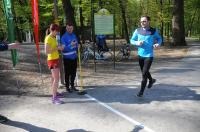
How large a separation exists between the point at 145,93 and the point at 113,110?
6.17 feet

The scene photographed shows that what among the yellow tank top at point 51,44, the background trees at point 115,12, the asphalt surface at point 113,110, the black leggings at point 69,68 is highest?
the background trees at point 115,12

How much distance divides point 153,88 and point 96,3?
23.4m

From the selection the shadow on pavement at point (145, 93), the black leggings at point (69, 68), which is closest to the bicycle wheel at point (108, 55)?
the shadow on pavement at point (145, 93)

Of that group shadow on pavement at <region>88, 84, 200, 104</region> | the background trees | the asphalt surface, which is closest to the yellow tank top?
the asphalt surface

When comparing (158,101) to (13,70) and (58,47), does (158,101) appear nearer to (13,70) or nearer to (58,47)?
(58,47)

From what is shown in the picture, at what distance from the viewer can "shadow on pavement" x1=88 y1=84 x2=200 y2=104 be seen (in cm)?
920

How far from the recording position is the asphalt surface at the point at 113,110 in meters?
7.04

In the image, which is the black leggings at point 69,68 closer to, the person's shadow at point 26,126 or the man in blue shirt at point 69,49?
the man in blue shirt at point 69,49

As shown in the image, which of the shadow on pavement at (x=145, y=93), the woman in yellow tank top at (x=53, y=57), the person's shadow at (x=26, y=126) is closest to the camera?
the person's shadow at (x=26, y=126)

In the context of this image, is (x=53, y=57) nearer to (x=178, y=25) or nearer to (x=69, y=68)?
(x=69, y=68)

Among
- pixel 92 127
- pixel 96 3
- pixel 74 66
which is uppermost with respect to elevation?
pixel 96 3

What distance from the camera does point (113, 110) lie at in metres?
8.23

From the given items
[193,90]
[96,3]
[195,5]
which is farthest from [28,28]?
[193,90]

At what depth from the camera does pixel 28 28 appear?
43.2 metres
